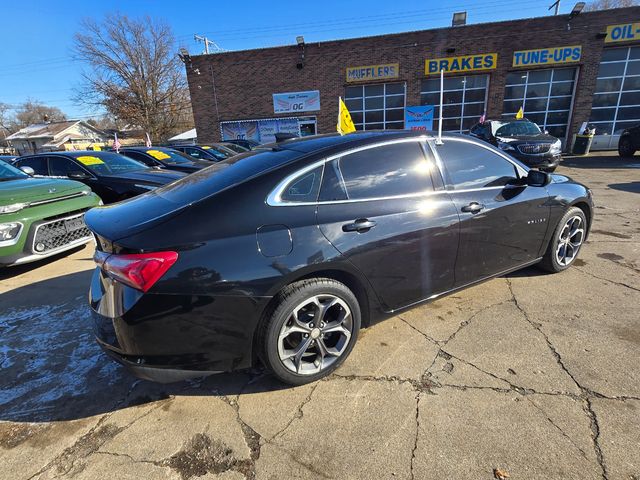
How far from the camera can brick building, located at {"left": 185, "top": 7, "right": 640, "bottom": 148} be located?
1798 cm

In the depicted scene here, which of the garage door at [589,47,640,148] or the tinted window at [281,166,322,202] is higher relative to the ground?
the garage door at [589,47,640,148]

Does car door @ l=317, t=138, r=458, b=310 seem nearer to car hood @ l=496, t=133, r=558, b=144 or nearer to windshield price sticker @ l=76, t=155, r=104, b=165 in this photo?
windshield price sticker @ l=76, t=155, r=104, b=165

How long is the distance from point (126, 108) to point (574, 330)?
1611 inches

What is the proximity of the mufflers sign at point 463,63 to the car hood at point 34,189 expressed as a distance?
1923 cm

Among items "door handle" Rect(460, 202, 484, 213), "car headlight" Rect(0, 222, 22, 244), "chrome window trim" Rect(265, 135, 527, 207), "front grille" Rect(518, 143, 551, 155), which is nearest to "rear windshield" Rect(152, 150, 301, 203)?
"chrome window trim" Rect(265, 135, 527, 207)

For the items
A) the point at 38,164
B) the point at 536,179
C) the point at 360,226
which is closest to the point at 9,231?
the point at 38,164

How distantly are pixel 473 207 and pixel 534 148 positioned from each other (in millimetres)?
9130

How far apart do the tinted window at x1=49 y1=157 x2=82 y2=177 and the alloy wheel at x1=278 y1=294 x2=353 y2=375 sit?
6.75 m

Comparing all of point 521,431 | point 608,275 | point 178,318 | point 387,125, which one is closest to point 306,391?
point 178,318

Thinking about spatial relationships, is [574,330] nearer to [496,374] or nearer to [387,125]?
[496,374]

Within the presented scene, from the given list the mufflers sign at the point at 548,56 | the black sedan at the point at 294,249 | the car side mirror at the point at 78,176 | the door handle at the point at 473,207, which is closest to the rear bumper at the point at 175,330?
the black sedan at the point at 294,249

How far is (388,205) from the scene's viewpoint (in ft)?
8.27

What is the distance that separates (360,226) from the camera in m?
2.36

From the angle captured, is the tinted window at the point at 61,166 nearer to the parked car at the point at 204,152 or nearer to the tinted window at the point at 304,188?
the parked car at the point at 204,152
